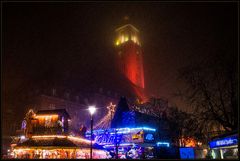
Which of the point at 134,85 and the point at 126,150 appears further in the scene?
the point at 134,85

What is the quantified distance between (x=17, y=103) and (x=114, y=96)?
34314 millimetres

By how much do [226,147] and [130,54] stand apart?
85.6m

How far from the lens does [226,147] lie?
17953 millimetres

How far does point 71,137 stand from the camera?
27.4 meters

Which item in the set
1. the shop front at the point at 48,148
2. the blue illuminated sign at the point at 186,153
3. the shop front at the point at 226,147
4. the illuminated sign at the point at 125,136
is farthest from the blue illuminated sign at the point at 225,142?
the shop front at the point at 48,148

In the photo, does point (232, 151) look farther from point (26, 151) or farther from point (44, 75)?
point (44, 75)

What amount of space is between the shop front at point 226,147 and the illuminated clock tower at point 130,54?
7791 cm

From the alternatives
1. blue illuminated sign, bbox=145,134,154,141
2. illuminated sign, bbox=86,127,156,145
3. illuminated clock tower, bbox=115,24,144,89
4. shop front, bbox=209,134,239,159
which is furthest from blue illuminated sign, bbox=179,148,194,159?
illuminated clock tower, bbox=115,24,144,89

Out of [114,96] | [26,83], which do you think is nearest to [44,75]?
[26,83]

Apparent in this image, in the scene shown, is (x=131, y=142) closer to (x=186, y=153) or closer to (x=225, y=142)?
(x=186, y=153)

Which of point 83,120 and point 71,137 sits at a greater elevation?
point 83,120

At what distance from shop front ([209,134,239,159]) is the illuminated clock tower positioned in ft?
256

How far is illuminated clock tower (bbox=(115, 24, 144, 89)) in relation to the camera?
9925cm

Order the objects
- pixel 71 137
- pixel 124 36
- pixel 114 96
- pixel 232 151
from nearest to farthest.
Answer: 1. pixel 232 151
2. pixel 71 137
3. pixel 114 96
4. pixel 124 36
